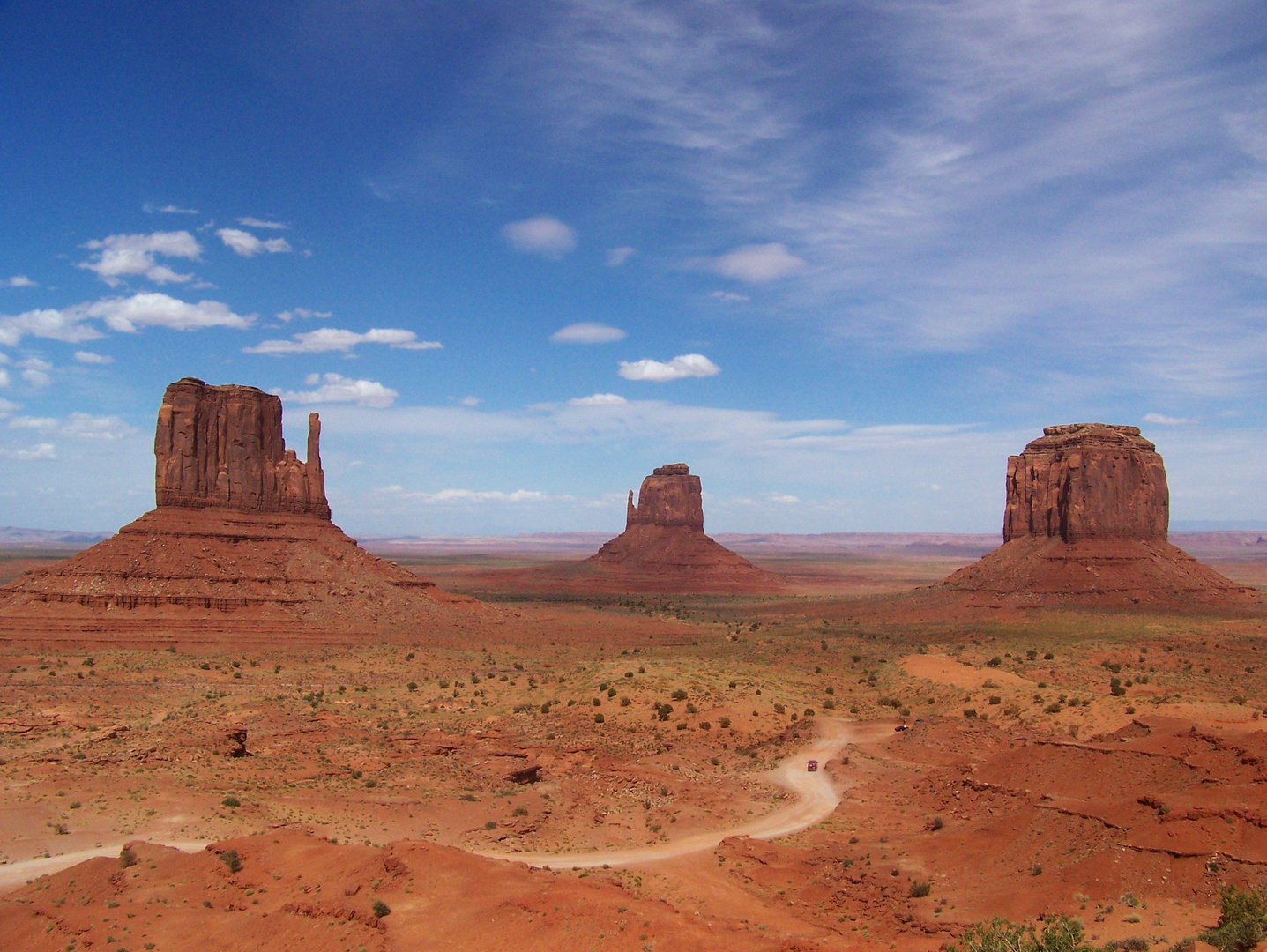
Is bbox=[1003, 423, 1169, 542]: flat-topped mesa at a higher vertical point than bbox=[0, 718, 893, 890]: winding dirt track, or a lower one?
higher

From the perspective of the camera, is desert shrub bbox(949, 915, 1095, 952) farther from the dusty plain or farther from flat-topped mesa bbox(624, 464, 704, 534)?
flat-topped mesa bbox(624, 464, 704, 534)

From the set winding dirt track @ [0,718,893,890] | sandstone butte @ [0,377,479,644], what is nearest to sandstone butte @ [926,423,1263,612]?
sandstone butte @ [0,377,479,644]

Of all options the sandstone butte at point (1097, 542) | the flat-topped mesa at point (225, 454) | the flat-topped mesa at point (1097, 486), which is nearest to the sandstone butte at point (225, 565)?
the flat-topped mesa at point (225, 454)

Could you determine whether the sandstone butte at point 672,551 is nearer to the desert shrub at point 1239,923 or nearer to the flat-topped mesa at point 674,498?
the flat-topped mesa at point 674,498

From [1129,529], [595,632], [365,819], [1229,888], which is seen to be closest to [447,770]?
[365,819]

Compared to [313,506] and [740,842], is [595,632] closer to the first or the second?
[313,506]

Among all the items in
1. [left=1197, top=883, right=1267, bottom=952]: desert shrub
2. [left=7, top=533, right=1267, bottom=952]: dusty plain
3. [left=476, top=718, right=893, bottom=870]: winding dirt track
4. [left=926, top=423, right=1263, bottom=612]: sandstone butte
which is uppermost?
[left=926, top=423, right=1263, bottom=612]: sandstone butte
